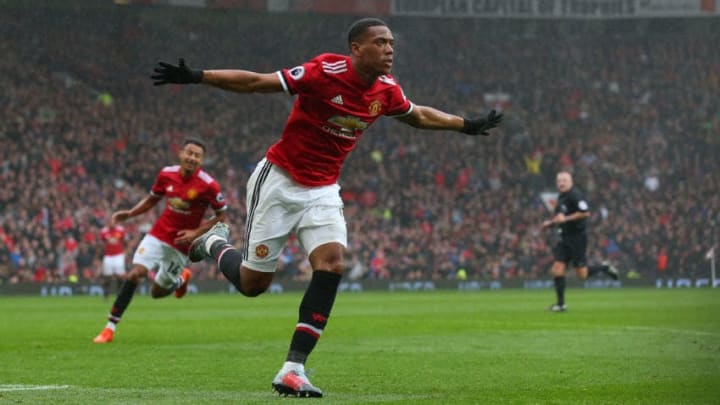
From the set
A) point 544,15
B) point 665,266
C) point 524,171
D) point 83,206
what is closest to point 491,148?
point 524,171

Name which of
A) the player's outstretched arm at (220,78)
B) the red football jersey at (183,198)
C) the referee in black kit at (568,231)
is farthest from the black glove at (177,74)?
the referee in black kit at (568,231)

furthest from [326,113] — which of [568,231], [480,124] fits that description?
[568,231]

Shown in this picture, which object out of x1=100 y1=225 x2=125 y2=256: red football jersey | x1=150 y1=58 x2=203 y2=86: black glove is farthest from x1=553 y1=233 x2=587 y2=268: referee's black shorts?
x1=150 y1=58 x2=203 y2=86: black glove

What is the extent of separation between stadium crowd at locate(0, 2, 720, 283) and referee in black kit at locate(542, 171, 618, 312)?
1418 centimetres

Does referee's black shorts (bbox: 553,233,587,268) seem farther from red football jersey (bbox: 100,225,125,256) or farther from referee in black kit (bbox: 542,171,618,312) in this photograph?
red football jersey (bbox: 100,225,125,256)

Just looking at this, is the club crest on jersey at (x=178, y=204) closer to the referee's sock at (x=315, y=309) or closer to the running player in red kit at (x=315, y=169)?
the running player in red kit at (x=315, y=169)

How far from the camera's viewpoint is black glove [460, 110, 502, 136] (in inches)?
355

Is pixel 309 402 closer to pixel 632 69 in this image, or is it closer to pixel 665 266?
pixel 665 266

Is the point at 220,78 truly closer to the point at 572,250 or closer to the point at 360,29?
the point at 360,29

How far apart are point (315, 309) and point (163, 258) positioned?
7132 millimetres

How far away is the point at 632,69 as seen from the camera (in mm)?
48062

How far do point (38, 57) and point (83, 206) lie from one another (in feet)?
29.0

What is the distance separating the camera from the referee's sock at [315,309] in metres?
7.68

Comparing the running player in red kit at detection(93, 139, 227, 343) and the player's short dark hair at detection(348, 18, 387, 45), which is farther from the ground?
the player's short dark hair at detection(348, 18, 387, 45)
